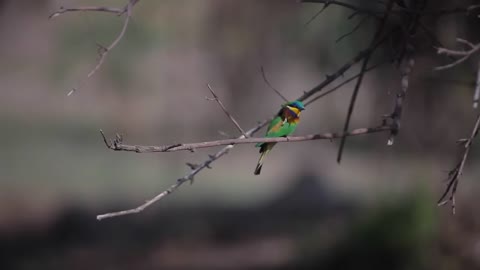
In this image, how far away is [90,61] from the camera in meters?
12.7

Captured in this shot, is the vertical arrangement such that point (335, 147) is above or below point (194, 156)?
above

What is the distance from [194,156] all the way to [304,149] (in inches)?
115

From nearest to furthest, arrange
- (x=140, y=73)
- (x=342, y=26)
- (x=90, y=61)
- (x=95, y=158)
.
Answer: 1. (x=342, y=26)
2. (x=90, y=61)
3. (x=140, y=73)
4. (x=95, y=158)

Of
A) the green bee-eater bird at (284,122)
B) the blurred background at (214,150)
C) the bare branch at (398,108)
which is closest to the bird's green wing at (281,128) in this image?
the green bee-eater bird at (284,122)

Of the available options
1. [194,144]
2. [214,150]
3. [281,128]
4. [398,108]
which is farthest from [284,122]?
[214,150]

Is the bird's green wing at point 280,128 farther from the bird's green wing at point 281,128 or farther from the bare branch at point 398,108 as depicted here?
the bare branch at point 398,108

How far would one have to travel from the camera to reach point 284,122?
267 cm

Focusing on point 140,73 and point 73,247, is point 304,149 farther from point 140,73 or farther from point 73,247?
point 73,247

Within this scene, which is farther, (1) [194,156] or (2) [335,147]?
(2) [335,147]

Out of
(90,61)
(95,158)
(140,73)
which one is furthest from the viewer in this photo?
(95,158)

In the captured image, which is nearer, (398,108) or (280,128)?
(398,108)

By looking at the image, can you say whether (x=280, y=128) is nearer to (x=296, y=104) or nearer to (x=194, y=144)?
(x=296, y=104)

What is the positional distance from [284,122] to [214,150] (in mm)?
9132

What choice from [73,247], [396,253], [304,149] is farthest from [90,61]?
[396,253]
